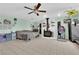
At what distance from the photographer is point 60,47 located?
5.77 m

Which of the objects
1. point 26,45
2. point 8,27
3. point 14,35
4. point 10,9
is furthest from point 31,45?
point 10,9

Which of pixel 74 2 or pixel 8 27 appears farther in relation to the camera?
pixel 8 27

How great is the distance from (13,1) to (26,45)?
2422 mm

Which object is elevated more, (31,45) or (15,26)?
(15,26)

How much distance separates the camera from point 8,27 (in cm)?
485

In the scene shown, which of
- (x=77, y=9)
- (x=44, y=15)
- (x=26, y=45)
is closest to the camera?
(x=77, y=9)

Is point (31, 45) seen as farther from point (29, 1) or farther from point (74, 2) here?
point (74, 2)

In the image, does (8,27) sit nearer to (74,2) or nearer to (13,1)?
(13,1)

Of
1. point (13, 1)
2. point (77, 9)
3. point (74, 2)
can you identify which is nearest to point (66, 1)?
point (74, 2)

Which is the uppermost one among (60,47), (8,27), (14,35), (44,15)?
(44,15)

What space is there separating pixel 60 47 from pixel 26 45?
1561 millimetres

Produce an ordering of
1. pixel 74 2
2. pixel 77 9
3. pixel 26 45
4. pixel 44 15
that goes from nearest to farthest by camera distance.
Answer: pixel 74 2 → pixel 77 9 → pixel 44 15 → pixel 26 45

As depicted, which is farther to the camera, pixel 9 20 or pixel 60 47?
pixel 60 47

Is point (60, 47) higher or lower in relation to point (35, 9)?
lower
